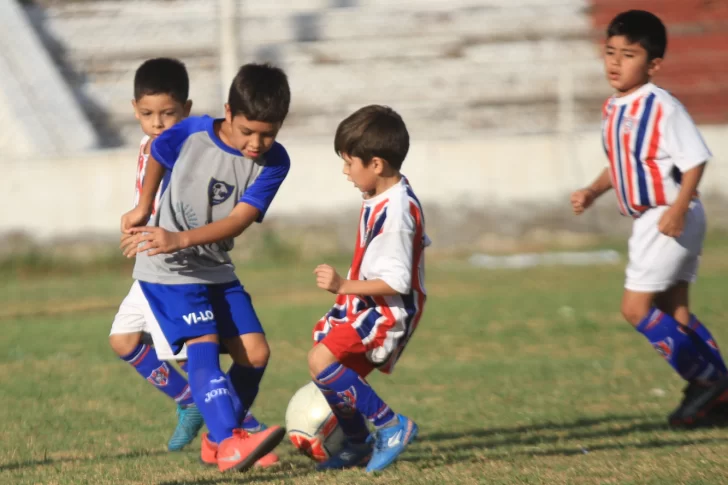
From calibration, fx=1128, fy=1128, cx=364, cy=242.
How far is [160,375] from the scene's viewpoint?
4891mm

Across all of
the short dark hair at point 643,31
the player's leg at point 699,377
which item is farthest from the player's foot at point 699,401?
the short dark hair at point 643,31

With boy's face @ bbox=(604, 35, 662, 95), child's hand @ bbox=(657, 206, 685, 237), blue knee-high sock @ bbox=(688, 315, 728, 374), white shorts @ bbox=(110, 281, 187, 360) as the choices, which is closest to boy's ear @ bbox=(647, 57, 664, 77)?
boy's face @ bbox=(604, 35, 662, 95)

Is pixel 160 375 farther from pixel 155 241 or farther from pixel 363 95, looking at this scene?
pixel 363 95

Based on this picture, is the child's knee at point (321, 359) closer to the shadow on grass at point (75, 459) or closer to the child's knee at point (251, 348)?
the child's knee at point (251, 348)

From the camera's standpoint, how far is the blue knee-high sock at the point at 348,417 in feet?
14.2

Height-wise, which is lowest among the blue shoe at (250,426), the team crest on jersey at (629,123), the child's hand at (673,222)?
the blue shoe at (250,426)

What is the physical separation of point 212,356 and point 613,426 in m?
2.00

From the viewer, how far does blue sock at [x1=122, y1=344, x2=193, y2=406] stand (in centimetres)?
486

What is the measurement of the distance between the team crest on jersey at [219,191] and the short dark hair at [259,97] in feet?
0.94

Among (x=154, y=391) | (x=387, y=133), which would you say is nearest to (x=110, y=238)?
(x=154, y=391)

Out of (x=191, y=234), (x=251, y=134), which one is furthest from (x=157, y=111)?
(x=191, y=234)

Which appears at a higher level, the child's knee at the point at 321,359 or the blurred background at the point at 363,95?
the child's knee at the point at 321,359

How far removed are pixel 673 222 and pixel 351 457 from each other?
5.52ft

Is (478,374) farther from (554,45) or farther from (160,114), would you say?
(554,45)
